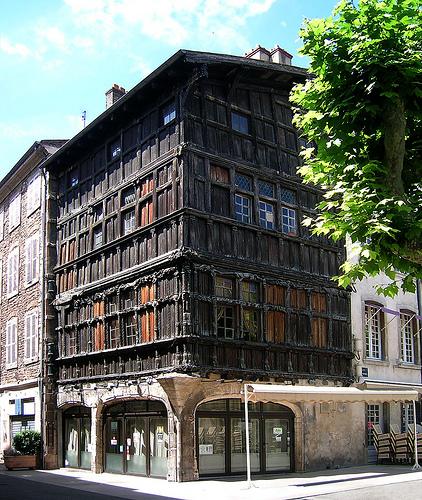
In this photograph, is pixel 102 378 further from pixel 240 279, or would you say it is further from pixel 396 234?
pixel 396 234

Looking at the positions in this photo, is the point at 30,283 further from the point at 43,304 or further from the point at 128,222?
the point at 128,222

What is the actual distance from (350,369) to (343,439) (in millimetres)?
1965

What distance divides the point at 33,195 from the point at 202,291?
10.7 meters

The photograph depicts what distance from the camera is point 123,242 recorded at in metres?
19.5

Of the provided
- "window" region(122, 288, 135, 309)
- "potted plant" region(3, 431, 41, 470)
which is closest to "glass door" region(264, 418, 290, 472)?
"window" region(122, 288, 135, 309)

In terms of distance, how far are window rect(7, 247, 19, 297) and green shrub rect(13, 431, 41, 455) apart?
6.29m

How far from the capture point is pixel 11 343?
1049 inches

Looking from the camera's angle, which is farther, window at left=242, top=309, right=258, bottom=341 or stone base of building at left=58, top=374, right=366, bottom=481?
window at left=242, top=309, right=258, bottom=341

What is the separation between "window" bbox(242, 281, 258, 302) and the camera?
18.1 metres

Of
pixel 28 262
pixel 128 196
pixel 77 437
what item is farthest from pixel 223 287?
pixel 28 262

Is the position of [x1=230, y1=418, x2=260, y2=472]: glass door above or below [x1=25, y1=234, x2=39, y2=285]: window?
below

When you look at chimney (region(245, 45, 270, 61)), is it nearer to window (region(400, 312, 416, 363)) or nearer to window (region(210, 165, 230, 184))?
window (region(210, 165, 230, 184))

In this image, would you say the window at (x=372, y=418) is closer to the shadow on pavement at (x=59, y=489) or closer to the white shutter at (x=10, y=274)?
the shadow on pavement at (x=59, y=489)

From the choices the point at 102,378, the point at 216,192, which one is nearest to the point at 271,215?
the point at 216,192
